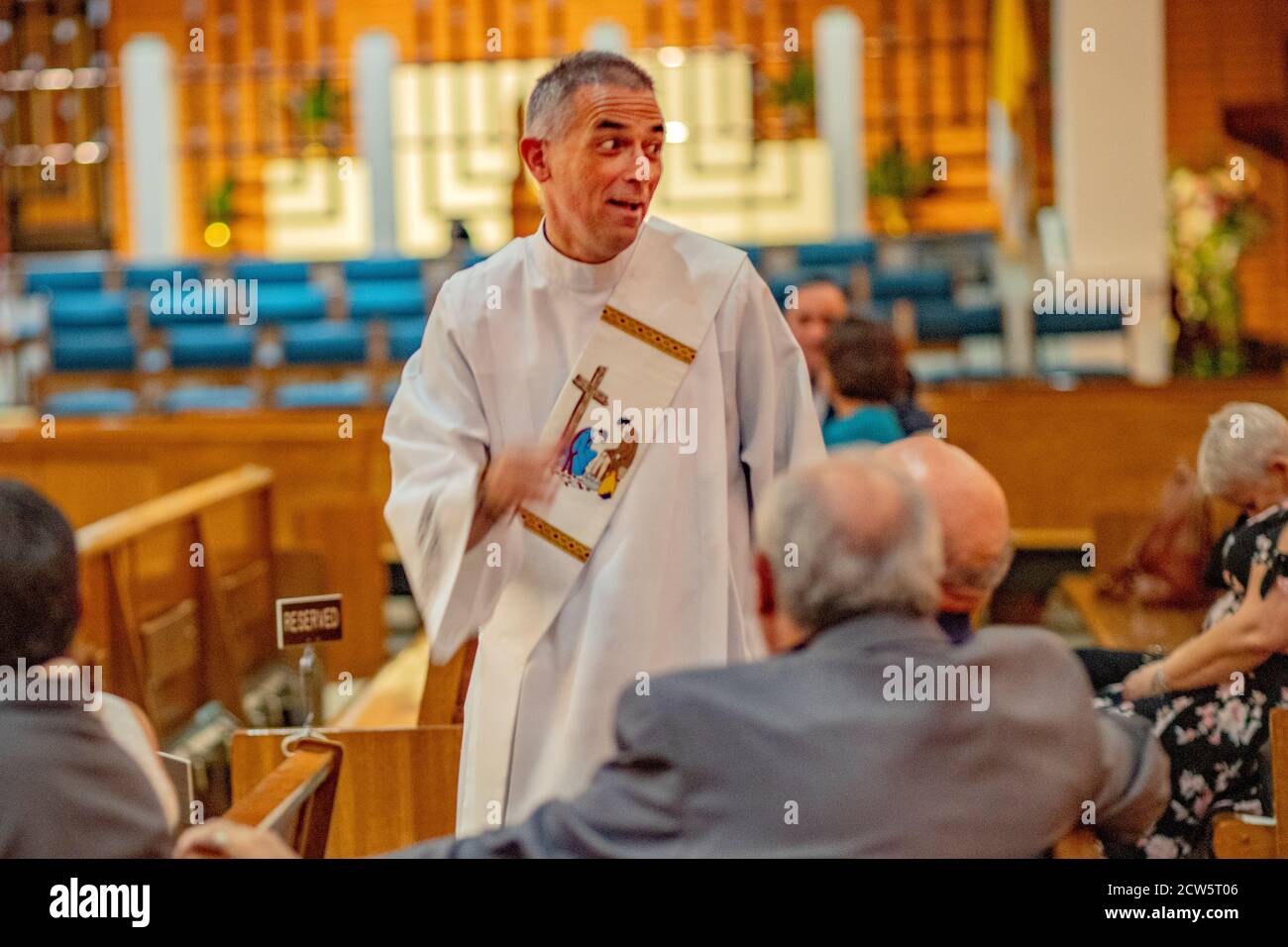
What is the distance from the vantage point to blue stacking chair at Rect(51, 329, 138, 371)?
912 cm

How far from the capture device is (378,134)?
36.2ft

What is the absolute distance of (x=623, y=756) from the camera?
1.65 m

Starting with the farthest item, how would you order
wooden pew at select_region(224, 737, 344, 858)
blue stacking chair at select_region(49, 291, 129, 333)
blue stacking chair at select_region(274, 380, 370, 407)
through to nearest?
blue stacking chair at select_region(49, 291, 129, 333), blue stacking chair at select_region(274, 380, 370, 407), wooden pew at select_region(224, 737, 344, 858)

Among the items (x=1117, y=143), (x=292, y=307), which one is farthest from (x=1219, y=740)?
(x=292, y=307)

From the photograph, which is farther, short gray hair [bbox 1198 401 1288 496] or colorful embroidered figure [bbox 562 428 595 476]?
short gray hair [bbox 1198 401 1288 496]

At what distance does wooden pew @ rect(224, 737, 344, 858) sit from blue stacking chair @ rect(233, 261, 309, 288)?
315 inches

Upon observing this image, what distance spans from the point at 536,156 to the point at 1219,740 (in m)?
Result: 1.76

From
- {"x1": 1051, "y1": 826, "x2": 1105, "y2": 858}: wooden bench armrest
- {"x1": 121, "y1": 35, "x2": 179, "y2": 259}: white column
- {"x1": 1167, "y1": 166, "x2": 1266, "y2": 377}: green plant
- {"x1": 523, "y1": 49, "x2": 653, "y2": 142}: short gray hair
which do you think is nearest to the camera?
{"x1": 1051, "y1": 826, "x2": 1105, "y2": 858}: wooden bench armrest

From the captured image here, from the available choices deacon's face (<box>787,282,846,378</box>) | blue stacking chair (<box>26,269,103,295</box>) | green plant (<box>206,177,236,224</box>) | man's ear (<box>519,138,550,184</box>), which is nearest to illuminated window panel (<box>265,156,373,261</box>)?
green plant (<box>206,177,236,224</box>)

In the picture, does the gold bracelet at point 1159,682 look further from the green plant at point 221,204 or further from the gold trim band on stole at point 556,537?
the green plant at point 221,204

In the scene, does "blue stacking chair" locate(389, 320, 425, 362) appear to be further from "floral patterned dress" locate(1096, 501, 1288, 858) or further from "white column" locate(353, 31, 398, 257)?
"floral patterned dress" locate(1096, 501, 1288, 858)

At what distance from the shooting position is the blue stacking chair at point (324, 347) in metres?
8.80

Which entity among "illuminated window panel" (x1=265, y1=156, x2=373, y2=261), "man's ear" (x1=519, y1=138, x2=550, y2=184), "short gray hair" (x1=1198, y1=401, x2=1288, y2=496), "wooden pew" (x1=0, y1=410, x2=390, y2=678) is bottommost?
"wooden pew" (x1=0, y1=410, x2=390, y2=678)
